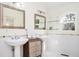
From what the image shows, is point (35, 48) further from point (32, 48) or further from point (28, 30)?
point (28, 30)

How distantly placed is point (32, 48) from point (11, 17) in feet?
2.88

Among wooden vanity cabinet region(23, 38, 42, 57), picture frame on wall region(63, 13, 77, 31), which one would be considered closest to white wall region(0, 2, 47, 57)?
wooden vanity cabinet region(23, 38, 42, 57)

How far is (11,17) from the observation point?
2.75 m

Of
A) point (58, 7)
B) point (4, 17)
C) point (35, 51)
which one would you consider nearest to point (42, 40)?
point (35, 51)

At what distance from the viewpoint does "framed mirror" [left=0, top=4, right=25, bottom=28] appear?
8.47ft

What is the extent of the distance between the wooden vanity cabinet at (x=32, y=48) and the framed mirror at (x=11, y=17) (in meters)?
0.45

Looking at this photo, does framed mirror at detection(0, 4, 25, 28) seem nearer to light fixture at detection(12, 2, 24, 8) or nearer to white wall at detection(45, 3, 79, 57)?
light fixture at detection(12, 2, 24, 8)

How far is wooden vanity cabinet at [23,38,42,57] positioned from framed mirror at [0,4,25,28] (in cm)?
45

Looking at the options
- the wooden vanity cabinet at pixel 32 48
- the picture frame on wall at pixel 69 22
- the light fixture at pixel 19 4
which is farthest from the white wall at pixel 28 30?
the picture frame on wall at pixel 69 22

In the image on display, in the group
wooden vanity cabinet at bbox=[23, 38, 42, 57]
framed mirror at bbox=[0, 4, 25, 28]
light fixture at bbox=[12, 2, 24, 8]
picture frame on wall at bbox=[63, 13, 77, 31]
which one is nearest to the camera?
framed mirror at bbox=[0, 4, 25, 28]

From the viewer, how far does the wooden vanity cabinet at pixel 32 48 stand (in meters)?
2.98

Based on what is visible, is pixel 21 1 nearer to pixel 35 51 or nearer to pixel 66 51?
pixel 35 51

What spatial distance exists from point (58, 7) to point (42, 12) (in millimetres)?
431

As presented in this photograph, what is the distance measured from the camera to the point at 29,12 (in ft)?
10.0
